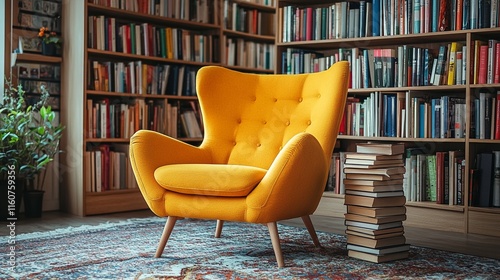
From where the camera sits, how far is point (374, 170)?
3072 millimetres

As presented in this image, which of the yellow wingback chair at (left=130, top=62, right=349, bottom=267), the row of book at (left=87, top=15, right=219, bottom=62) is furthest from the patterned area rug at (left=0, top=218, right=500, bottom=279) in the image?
the row of book at (left=87, top=15, right=219, bottom=62)

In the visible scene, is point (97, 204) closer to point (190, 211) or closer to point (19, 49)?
point (19, 49)

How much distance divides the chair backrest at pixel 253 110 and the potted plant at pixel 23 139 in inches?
54.3

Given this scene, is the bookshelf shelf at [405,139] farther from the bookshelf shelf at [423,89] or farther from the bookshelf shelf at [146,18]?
the bookshelf shelf at [146,18]

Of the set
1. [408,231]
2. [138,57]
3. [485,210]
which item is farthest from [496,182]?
[138,57]

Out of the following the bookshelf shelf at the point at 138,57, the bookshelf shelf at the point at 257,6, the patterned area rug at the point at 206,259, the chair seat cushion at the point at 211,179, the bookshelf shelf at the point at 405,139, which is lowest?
the patterned area rug at the point at 206,259

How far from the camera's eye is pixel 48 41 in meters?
4.60

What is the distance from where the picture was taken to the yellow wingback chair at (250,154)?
112 inches

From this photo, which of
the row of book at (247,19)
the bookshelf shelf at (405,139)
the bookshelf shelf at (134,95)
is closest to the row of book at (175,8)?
the row of book at (247,19)

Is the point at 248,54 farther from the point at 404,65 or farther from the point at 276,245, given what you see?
the point at 276,245

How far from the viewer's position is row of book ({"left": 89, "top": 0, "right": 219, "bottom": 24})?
486 cm

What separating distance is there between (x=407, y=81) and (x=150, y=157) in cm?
198

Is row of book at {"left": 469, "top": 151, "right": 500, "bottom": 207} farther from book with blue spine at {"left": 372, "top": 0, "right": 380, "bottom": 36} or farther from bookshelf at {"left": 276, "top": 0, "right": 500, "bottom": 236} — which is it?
book with blue spine at {"left": 372, "top": 0, "right": 380, "bottom": 36}

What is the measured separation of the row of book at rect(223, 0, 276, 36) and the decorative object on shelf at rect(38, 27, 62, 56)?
5.41ft
